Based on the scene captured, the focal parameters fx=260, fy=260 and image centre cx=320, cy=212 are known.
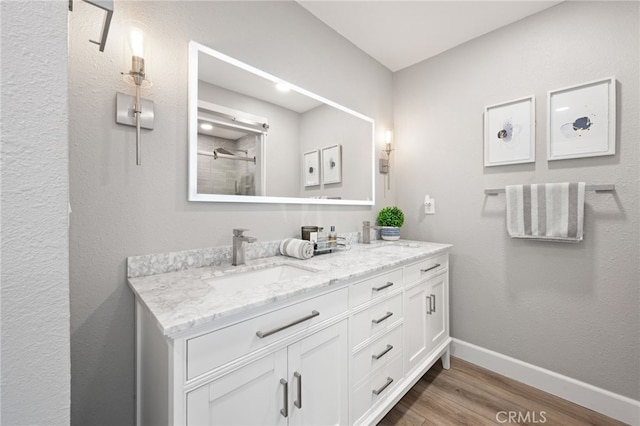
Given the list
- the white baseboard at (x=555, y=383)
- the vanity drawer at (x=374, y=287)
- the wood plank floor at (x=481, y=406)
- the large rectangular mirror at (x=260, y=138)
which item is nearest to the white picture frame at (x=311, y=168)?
the large rectangular mirror at (x=260, y=138)

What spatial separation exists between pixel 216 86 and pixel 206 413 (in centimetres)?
139

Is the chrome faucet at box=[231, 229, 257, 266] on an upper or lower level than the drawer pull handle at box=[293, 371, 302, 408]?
upper

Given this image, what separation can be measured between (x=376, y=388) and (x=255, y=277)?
2.74 ft

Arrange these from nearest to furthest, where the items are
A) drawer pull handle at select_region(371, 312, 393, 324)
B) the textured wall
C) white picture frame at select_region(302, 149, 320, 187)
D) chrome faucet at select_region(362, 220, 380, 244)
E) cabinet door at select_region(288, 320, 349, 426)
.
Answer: the textured wall → cabinet door at select_region(288, 320, 349, 426) → drawer pull handle at select_region(371, 312, 393, 324) → white picture frame at select_region(302, 149, 320, 187) → chrome faucet at select_region(362, 220, 380, 244)

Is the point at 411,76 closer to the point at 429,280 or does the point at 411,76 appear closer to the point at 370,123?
the point at 370,123

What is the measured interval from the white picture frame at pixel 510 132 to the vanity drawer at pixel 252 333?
5.67 feet

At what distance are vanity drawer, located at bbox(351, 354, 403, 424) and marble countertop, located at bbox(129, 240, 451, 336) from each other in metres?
0.54

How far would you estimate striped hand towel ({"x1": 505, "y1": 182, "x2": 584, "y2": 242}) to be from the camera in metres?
1.62

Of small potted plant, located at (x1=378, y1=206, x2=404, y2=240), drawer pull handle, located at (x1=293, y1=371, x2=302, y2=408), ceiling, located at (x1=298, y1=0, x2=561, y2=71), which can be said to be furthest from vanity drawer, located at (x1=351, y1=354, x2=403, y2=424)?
ceiling, located at (x1=298, y1=0, x2=561, y2=71)

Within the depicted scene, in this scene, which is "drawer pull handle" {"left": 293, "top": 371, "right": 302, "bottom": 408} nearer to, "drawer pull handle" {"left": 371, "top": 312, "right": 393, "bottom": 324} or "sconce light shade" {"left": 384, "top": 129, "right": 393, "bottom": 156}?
"drawer pull handle" {"left": 371, "top": 312, "right": 393, "bottom": 324}

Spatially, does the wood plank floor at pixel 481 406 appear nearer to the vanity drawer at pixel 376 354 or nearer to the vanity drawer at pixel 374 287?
the vanity drawer at pixel 376 354

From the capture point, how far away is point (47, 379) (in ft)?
1.53

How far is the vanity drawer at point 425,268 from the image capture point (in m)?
1.58

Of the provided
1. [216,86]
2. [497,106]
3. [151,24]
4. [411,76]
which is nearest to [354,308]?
[216,86]
